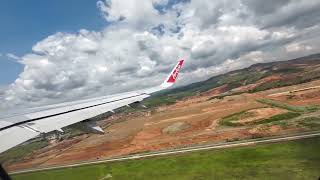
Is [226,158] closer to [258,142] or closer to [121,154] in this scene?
[258,142]

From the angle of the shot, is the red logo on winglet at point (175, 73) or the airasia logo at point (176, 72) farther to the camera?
the airasia logo at point (176, 72)

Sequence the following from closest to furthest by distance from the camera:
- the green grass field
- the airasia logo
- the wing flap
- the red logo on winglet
A: the wing flap → the red logo on winglet → the airasia logo → the green grass field

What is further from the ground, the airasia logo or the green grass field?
the airasia logo

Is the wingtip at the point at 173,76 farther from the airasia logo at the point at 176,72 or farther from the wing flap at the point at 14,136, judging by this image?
the wing flap at the point at 14,136

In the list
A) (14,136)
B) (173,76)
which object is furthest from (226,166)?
(14,136)

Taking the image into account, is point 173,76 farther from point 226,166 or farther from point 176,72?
point 226,166

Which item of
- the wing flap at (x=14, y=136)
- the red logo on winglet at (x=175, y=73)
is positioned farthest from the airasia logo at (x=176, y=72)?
the wing flap at (x=14, y=136)

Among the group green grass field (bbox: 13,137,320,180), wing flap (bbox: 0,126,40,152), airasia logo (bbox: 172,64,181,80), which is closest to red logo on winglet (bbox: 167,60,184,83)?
airasia logo (bbox: 172,64,181,80)

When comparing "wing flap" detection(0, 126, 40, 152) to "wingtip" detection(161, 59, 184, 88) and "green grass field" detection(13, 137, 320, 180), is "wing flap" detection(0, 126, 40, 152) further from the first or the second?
"green grass field" detection(13, 137, 320, 180)
